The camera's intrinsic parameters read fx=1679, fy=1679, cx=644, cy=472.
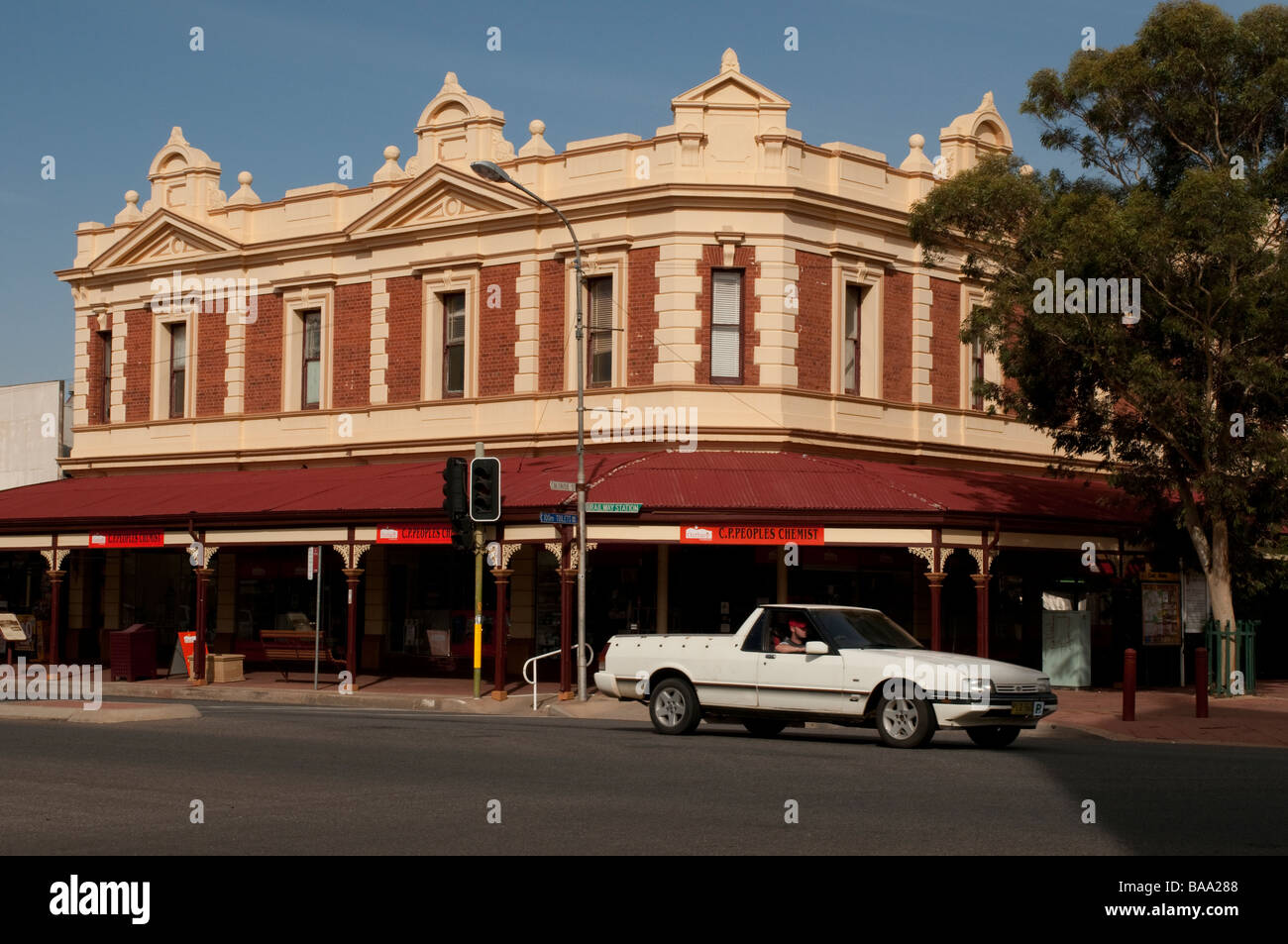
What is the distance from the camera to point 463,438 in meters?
32.8

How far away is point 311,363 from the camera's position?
35938mm

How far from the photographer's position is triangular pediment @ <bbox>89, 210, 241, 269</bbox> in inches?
1458

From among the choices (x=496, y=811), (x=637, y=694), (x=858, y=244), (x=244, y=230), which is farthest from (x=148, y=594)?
(x=496, y=811)

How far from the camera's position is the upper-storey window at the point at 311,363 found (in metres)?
35.8

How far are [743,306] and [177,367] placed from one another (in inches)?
577

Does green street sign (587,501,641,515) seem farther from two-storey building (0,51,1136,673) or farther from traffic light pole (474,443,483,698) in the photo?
traffic light pole (474,443,483,698)

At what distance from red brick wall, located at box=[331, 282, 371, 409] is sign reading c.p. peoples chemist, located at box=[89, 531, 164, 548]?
15.3 ft

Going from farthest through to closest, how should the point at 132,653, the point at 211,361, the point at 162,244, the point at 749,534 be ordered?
the point at 162,244 → the point at 211,361 → the point at 132,653 → the point at 749,534

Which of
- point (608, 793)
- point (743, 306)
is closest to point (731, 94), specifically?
point (743, 306)

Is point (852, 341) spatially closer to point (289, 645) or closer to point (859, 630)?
point (289, 645)

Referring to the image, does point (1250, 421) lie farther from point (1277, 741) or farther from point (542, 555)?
point (542, 555)

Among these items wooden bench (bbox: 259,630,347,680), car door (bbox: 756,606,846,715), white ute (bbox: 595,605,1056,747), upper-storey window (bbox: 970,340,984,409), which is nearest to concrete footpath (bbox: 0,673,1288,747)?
wooden bench (bbox: 259,630,347,680)

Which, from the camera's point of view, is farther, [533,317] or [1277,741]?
[533,317]
